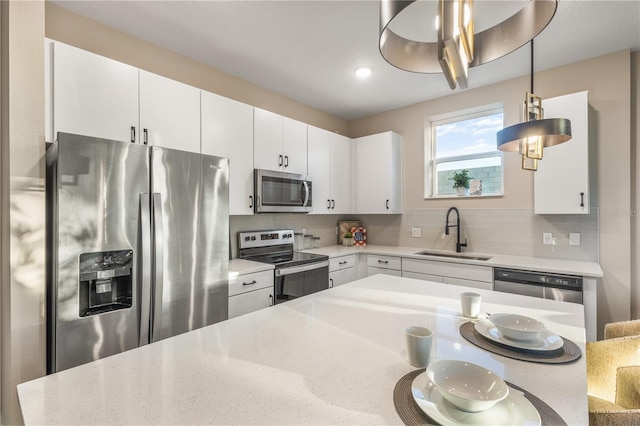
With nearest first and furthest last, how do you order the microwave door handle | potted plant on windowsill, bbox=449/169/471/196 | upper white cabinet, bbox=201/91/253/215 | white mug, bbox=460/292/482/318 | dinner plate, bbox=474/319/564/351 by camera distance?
dinner plate, bbox=474/319/564/351
white mug, bbox=460/292/482/318
upper white cabinet, bbox=201/91/253/215
the microwave door handle
potted plant on windowsill, bbox=449/169/471/196

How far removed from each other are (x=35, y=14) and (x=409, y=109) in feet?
11.2

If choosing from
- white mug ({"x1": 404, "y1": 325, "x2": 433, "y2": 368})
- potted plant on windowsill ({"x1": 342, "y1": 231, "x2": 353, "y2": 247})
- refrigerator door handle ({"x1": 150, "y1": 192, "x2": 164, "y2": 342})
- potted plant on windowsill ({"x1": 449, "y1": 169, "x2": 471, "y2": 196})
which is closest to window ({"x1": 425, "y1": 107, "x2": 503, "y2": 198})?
potted plant on windowsill ({"x1": 449, "y1": 169, "x2": 471, "y2": 196})

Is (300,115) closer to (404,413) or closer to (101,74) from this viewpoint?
(101,74)

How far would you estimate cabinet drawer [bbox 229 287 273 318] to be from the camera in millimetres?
2187

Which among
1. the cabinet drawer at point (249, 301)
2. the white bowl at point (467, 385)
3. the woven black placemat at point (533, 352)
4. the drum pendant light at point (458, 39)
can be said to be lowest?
the cabinet drawer at point (249, 301)

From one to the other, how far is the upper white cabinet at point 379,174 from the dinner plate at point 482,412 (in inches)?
119

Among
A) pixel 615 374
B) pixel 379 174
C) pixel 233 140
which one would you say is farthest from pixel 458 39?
pixel 379 174

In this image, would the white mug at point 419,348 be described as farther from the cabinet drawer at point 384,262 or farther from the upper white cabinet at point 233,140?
the cabinet drawer at point 384,262

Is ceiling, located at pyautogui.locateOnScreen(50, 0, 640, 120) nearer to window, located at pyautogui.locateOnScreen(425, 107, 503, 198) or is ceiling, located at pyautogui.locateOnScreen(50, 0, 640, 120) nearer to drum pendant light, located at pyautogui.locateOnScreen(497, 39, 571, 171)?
window, located at pyautogui.locateOnScreen(425, 107, 503, 198)

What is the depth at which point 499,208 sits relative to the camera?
10.2 ft

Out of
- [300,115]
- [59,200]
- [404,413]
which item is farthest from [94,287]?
[300,115]

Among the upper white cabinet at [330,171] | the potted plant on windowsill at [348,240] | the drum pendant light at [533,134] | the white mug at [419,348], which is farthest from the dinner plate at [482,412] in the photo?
the potted plant on windowsill at [348,240]

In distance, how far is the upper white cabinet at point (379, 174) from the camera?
3.66m

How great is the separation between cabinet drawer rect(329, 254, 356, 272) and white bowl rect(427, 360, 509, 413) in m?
2.36
